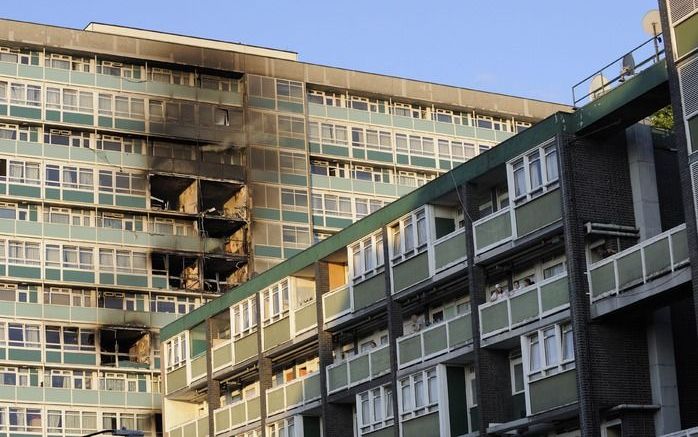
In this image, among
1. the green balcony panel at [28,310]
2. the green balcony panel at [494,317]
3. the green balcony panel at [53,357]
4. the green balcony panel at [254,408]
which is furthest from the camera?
the green balcony panel at [53,357]

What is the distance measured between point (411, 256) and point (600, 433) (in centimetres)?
1222

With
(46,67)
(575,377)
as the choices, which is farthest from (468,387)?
(46,67)

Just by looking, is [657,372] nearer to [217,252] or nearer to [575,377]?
[575,377]

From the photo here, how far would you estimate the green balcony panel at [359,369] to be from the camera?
194 feet

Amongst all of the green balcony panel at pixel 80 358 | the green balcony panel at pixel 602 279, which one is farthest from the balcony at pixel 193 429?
the green balcony panel at pixel 602 279

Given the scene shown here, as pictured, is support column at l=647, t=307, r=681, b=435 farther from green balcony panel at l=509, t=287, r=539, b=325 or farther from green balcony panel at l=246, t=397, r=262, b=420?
green balcony panel at l=246, t=397, r=262, b=420

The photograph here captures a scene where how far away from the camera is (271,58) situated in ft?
332

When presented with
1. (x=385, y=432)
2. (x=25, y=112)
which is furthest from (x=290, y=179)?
(x=385, y=432)

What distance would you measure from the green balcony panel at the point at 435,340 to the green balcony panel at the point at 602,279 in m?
8.34

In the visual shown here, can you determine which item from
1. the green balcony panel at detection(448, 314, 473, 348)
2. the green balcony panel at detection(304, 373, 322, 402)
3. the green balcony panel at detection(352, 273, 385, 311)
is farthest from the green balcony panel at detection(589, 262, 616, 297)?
the green balcony panel at detection(304, 373, 322, 402)

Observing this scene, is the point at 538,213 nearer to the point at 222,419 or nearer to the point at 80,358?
the point at 222,419

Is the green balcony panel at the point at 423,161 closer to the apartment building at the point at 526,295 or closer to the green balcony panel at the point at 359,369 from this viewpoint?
the apartment building at the point at 526,295

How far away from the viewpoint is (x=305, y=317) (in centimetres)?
6406

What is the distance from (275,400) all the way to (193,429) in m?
8.25
